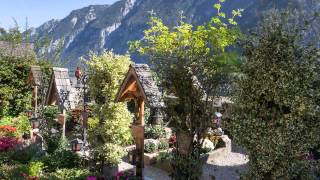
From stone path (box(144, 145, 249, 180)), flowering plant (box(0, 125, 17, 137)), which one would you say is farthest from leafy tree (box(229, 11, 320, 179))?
flowering plant (box(0, 125, 17, 137))

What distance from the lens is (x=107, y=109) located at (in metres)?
12.1

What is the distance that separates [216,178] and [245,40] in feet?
21.0

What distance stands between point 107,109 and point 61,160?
2771 mm

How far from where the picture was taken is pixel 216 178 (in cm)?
1330

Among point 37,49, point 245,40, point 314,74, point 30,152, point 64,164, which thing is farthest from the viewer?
point 37,49

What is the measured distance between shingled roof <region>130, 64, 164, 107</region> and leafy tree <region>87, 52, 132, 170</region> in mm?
1392

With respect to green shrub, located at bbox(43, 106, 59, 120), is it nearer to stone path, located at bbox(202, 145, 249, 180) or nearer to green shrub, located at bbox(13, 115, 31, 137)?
green shrub, located at bbox(13, 115, 31, 137)

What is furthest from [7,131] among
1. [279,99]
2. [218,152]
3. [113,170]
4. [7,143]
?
[279,99]

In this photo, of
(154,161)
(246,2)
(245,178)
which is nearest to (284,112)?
(245,178)

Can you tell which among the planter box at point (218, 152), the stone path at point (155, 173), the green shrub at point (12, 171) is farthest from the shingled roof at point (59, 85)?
the planter box at point (218, 152)

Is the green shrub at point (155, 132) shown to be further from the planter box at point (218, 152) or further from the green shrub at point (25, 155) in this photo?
the green shrub at point (25, 155)

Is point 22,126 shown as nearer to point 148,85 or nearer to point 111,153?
point 111,153

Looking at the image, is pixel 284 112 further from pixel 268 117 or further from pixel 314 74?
pixel 314 74

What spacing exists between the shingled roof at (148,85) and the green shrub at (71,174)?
10.7 ft
